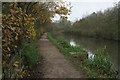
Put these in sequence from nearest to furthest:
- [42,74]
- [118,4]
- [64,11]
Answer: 1. [64,11]
2. [42,74]
3. [118,4]

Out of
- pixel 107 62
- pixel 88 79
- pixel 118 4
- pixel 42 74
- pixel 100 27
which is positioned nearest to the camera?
pixel 88 79

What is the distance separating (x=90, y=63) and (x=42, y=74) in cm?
269

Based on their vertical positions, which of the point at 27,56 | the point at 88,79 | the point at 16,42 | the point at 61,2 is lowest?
the point at 88,79

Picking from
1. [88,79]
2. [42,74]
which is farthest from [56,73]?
[88,79]

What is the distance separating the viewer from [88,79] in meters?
4.45

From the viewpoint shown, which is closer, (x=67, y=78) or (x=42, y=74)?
(x=67, y=78)

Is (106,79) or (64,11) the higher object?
(64,11)

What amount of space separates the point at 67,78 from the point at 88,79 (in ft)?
2.57

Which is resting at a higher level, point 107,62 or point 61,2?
point 61,2

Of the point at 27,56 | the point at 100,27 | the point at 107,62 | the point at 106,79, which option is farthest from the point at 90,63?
the point at 100,27

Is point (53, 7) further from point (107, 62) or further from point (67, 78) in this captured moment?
point (107, 62)

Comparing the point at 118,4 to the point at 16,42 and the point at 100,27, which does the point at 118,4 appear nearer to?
the point at 100,27

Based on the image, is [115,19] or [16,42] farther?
[115,19]

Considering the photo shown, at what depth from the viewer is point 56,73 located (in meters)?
5.00
